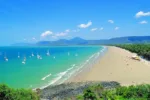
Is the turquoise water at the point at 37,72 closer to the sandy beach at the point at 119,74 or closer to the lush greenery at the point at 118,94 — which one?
the sandy beach at the point at 119,74

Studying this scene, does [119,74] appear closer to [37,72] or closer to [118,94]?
[37,72]

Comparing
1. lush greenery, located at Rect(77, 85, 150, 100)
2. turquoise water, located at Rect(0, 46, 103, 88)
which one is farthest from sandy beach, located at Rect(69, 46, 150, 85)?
lush greenery, located at Rect(77, 85, 150, 100)

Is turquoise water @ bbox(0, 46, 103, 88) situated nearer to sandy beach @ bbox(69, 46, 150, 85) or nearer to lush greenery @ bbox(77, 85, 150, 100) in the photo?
sandy beach @ bbox(69, 46, 150, 85)

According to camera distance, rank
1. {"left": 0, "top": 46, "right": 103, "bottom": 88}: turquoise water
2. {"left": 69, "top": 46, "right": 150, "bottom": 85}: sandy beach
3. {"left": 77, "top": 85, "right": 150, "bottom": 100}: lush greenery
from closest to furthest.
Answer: {"left": 77, "top": 85, "right": 150, "bottom": 100}: lush greenery < {"left": 69, "top": 46, "right": 150, "bottom": 85}: sandy beach < {"left": 0, "top": 46, "right": 103, "bottom": 88}: turquoise water

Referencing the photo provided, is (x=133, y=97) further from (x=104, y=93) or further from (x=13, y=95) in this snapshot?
(x=13, y=95)

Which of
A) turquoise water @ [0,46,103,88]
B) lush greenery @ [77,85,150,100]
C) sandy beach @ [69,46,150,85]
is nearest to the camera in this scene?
lush greenery @ [77,85,150,100]

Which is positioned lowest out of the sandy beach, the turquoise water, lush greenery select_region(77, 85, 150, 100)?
the turquoise water

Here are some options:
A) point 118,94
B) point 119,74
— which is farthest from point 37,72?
point 118,94

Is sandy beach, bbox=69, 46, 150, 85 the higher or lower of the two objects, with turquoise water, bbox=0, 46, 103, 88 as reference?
higher
